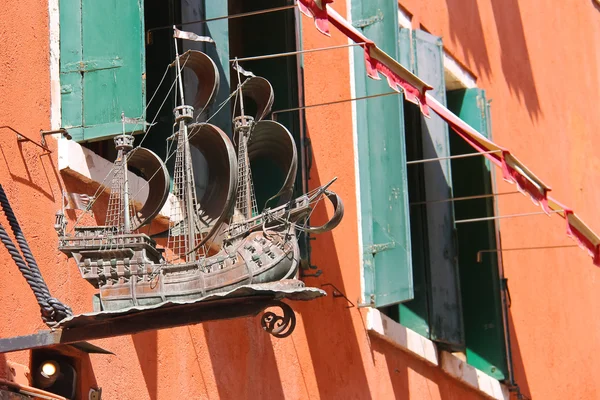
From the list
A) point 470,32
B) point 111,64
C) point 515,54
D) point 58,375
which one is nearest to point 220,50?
point 111,64

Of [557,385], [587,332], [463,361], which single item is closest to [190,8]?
[463,361]

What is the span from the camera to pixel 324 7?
6.89 metres

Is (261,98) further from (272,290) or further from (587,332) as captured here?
(587,332)

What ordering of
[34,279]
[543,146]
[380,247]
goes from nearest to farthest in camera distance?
[34,279]
[380,247]
[543,146]

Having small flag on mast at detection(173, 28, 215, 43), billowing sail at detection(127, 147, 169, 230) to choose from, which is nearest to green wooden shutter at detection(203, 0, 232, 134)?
small flag on mast at detection(173, 28, 215, 43)

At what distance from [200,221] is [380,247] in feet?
9.10

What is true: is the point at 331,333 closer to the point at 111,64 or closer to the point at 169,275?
the point at 111,64

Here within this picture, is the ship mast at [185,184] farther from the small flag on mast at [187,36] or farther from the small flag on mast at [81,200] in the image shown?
the small flag on mast at [187,36]

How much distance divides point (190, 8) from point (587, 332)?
21.1 ft

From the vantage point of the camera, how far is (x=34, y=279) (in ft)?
18.2

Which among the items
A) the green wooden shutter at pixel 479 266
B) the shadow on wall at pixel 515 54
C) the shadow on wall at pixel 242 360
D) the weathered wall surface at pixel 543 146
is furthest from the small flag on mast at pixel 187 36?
the shadow on wall at pixel 515 54

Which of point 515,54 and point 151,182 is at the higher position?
point 515,54

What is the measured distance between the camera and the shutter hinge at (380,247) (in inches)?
349

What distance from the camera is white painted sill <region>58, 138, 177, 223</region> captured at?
255 inches
